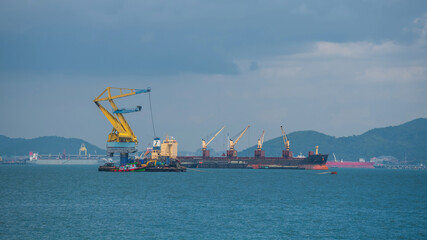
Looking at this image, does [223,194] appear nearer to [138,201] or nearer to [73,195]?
[138,201]

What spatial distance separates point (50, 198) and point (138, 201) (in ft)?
40.9

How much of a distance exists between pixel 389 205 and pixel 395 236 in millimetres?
25926

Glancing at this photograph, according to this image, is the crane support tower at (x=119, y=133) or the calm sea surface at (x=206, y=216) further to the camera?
the crane support tower at (x=119, y=133)

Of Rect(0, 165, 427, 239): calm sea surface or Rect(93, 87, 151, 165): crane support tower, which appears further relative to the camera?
Rect(93, 87, 151, 165): crane support tower

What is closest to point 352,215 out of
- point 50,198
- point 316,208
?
point 316,208

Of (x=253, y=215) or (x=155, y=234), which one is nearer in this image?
(x=155, y=234)

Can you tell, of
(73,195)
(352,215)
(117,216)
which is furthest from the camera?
(73,195)

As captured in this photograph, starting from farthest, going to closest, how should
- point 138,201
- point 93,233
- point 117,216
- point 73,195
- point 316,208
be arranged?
point 73,195 < point 138,201 < point 316,208 < point 117,216 < point 93,233

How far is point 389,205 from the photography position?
71438 millimetres

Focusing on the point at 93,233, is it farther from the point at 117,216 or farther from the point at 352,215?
the point at 352,215

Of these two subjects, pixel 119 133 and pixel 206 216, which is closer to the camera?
pixel 206 216

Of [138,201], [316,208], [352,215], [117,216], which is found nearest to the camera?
[117,216]

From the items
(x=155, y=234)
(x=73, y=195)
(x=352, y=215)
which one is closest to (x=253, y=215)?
(x=352, y=215)

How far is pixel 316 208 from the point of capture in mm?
65500
